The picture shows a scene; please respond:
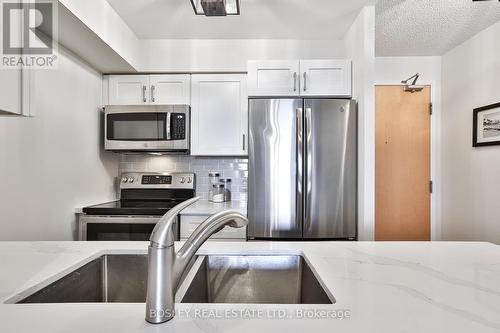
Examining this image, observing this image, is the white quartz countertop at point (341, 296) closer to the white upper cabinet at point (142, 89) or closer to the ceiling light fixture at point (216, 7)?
the ceiling light fixture at point (216, 7)

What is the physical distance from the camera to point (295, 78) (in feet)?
8.07

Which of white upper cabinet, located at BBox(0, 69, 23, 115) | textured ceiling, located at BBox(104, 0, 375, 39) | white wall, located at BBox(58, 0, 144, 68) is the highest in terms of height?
textured ceiling, located at BBox(104, 0, 375, 39)

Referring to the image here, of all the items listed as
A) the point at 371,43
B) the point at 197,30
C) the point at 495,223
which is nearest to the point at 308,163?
the point at 371,43

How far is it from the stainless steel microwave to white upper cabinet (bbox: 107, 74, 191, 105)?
153 mm

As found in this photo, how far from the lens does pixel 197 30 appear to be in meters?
2.53

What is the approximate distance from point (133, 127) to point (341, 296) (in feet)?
7.65

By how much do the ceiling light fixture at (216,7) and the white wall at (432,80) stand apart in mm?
1885

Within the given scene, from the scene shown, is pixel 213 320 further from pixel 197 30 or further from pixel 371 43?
pixel 197 30

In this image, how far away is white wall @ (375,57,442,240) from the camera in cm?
318

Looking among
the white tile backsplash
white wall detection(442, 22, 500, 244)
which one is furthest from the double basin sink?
white wall detection(442, 22, 500, 244)

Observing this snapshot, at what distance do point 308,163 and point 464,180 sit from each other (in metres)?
1.77

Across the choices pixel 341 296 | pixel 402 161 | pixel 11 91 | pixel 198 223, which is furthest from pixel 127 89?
pixel 402 161

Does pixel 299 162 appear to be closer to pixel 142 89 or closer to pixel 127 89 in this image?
pixel 142 89

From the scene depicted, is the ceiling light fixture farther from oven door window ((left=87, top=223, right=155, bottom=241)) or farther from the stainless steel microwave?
oven door window ((left=87, top=223, right=155, bottom=241))
